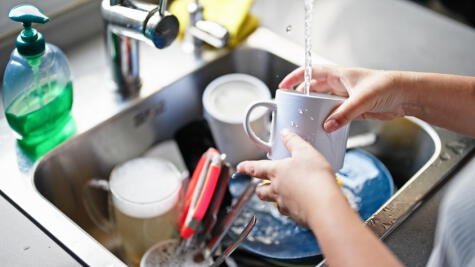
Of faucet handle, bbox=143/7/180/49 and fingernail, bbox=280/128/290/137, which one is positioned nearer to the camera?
fingernail, bbox=280/128/290/137

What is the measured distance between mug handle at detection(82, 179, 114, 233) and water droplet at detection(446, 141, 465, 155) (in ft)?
1.79

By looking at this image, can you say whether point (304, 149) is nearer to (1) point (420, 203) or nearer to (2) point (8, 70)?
(1) point (420, 203)

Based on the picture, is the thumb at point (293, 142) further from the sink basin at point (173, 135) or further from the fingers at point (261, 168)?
the sink basin at point (173, 135)

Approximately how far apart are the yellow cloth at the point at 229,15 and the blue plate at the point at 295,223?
28 cm

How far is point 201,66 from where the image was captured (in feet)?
3.50

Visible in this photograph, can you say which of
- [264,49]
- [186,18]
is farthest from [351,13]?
[186,18]

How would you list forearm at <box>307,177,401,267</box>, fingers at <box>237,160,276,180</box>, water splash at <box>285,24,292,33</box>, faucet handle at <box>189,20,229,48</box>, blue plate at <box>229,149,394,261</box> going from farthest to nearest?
water splash at <box>285,24,292,33</box> → faucet handle at <box>189,20,229,48</box> → blue plate at <box>229,149,394,261</box> → fingers at <box>237,160,276,180</box> → forearm at <box>307,177,401,267</box>

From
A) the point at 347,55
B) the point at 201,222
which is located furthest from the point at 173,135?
the point at 347,55

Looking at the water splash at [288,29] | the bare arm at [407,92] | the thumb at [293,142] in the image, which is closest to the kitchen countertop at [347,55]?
the water splash at [288,29]

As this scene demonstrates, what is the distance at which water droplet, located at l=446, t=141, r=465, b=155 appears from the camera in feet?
3.02

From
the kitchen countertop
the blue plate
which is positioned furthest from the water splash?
the blue plate

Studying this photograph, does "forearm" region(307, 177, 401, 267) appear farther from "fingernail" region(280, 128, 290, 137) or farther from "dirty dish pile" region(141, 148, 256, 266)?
"dirty dish pile" region(141, 148, 256, 266)

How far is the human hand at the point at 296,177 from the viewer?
2.04 feet

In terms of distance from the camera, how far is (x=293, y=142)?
0.69m
